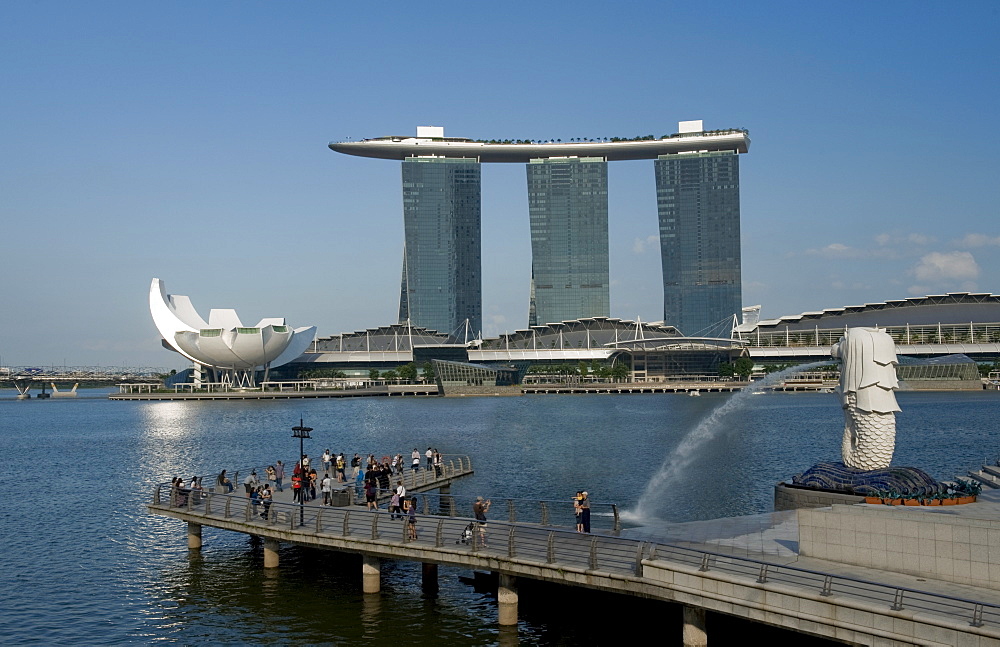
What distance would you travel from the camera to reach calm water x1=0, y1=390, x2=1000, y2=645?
1906 centimetres

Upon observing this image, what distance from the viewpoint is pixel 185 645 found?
60.0ft

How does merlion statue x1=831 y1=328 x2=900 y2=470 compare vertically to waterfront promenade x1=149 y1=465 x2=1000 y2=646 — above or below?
above

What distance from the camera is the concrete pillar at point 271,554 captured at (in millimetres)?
23156

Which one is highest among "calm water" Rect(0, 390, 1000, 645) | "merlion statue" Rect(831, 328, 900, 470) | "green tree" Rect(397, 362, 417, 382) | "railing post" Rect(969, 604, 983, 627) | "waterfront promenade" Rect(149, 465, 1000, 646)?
"green tree" Rect(397, 362, 417, 382)

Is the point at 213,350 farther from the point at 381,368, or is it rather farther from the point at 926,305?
the point at 926,305

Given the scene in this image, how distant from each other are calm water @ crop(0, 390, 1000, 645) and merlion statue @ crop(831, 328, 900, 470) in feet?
21.3

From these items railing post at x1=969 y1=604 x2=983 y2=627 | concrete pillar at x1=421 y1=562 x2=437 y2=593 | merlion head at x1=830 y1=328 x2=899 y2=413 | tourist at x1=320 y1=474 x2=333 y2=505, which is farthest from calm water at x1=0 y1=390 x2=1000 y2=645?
merlion head at x1=830 y1=328 x2=899 y2=413

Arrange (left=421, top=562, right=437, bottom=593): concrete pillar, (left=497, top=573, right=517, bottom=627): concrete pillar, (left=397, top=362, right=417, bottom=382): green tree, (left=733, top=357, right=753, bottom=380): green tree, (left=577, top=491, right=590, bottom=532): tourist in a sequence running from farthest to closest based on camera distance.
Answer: (left=397, top=362, right=417, bottom=382): green tree → (left=733, top=357, right=753, bottom=380): green tree → (left=421, top=562, right=437, bottom=593): concrete pillar → (left=577, top=491, right=590, bottom=532): tourist → (left=497, top=573, right=517, bottom=627): concrete pillar

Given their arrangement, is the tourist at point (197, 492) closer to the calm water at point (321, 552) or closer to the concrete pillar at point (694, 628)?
the calm water at point (321, 552)

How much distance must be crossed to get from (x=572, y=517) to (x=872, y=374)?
9254 millimetres

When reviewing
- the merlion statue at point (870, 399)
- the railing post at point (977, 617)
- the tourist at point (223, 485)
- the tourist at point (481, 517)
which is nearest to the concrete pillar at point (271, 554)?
the tourist at point (223, 485)

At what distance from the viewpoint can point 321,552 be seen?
80.6ft

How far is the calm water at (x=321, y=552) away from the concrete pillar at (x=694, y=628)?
192cm

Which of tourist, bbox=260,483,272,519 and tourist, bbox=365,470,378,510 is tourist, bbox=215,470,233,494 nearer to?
tourist, bbox=260,483,272,519
